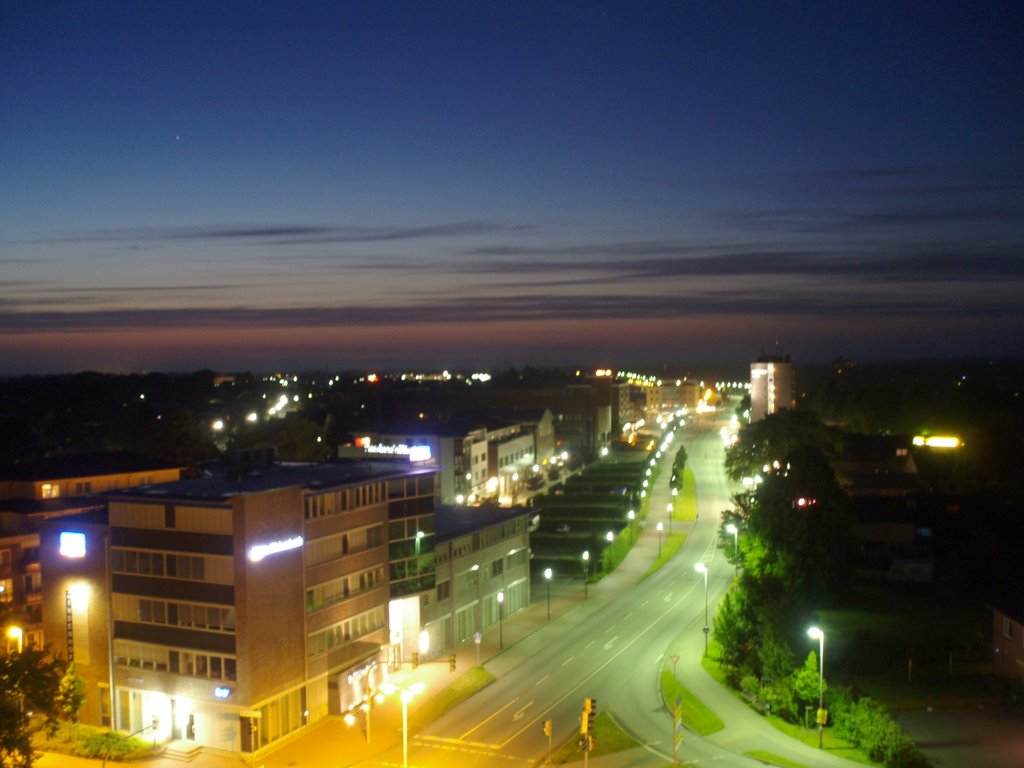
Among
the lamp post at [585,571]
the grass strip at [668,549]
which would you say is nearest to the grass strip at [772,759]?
the lamp post at [585,571]

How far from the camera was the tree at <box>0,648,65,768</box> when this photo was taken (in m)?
24.5

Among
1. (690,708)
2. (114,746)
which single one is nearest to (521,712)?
(690,708)

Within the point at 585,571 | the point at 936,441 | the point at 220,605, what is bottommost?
the point at 585,571

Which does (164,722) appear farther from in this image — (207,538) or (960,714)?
(960,714)

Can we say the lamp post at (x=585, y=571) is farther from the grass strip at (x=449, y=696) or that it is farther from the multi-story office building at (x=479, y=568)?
the grass strip at (x=449, y=696)

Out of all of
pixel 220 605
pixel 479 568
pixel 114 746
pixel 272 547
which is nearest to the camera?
pixel 114 746

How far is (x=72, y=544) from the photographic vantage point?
31750mm

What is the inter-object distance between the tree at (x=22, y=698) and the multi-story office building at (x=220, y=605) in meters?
3.21

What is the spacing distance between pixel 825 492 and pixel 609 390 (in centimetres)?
9452

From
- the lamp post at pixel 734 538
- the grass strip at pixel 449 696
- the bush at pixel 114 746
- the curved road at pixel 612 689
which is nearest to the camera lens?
the curved road at pixel 612 689

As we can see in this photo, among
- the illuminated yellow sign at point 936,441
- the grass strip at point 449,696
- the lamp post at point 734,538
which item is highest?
the illuminated yellow sign at point 936,441

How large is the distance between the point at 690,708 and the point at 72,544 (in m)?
22.0

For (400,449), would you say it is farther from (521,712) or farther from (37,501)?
(521,712)

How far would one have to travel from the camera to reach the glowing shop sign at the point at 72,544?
104ft
